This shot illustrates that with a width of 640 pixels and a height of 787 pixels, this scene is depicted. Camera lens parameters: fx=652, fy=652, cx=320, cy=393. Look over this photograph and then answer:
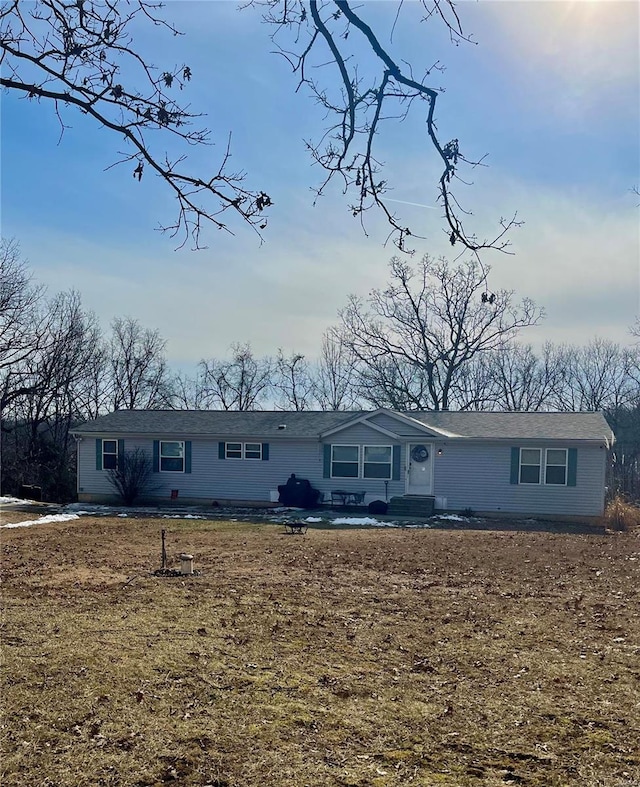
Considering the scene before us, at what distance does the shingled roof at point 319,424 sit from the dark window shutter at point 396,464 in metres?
1.06

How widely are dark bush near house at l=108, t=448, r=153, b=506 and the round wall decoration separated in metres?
8.63

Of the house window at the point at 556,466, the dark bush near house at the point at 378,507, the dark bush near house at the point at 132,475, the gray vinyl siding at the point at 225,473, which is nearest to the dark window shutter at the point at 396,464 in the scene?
the dark bush near house at the point at 378,507

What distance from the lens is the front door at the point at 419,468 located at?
64.5ft

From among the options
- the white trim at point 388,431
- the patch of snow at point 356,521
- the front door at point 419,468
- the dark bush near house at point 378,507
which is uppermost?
Answer: the white trim at point 388,431

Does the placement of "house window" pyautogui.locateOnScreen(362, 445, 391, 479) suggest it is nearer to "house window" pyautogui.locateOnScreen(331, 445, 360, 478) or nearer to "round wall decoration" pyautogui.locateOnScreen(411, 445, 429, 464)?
"house window" pyautogui.locateOnScreen(331, 445, 360, 478)

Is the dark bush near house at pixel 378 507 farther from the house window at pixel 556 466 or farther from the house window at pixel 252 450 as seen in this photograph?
the house window at pixel 556 466

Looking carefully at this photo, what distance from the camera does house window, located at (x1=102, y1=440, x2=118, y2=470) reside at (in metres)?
21.9

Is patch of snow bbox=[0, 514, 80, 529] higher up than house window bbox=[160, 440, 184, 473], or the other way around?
house window bbox=[160, 440, 184, 473]

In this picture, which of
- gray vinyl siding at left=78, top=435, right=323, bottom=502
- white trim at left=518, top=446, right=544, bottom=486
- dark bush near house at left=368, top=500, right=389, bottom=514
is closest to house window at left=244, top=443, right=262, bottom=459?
gray vinyl siding at left=78, top=435, right=323, bottom=502

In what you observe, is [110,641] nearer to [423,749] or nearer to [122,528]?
[423,749]

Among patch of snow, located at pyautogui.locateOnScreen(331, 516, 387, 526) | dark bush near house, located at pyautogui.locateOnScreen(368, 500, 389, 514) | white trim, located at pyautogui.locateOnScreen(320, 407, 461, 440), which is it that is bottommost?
patch of snow, located at pyautogui.locateOnScreen(331, 516, 387, 526)

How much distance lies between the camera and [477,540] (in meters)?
14.2

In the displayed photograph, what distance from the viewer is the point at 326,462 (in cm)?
2028

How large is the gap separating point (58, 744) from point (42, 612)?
3328 mm
